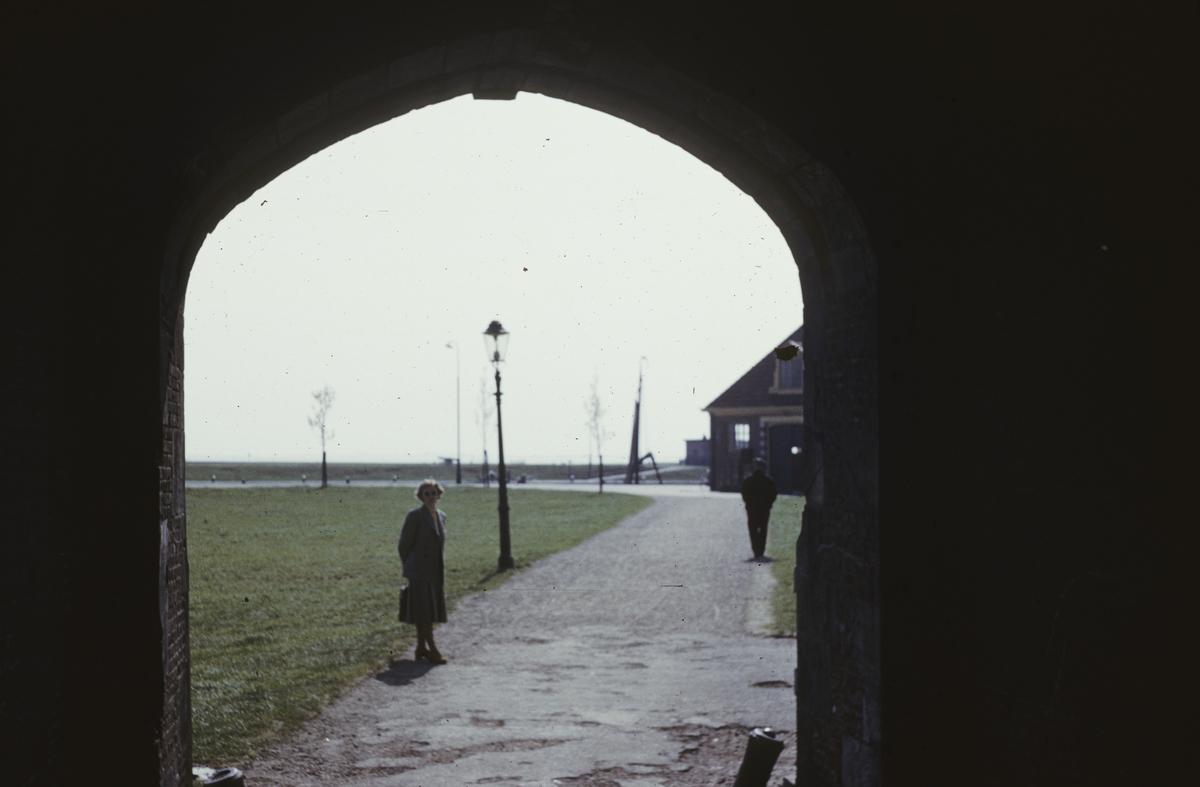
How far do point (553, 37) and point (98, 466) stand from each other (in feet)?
9.80

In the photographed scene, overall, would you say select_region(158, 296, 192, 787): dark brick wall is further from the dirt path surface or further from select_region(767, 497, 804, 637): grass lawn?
select_region(767, 497, 804, 637): grass lawn

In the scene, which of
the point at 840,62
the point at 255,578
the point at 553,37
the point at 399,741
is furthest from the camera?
the point at 255,578

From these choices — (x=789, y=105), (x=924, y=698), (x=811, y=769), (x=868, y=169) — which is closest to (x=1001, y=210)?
(x=868, y=169)

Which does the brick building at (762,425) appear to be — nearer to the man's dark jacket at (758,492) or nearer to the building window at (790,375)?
the building window at (790,375)

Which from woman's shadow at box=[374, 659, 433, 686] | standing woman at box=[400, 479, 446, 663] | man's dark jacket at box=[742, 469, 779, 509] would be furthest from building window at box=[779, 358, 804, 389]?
woman's shadow at box=[374, 659, 433, 686]

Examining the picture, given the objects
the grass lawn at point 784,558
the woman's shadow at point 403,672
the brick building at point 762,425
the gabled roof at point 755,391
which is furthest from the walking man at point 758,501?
the gabled roof at point 755,391

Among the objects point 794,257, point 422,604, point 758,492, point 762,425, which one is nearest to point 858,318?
point 794,257

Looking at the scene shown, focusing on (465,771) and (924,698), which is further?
(465,771)

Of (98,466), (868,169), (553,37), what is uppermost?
(553,37)

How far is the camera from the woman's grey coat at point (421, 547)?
8406 mm

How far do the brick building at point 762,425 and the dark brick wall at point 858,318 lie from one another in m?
28.5

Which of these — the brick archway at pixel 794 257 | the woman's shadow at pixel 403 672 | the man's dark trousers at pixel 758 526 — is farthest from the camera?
the man's dark trousers at pixel 758 526

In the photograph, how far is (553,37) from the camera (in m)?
4.79

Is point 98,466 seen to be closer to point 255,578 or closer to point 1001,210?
point 1001,210
